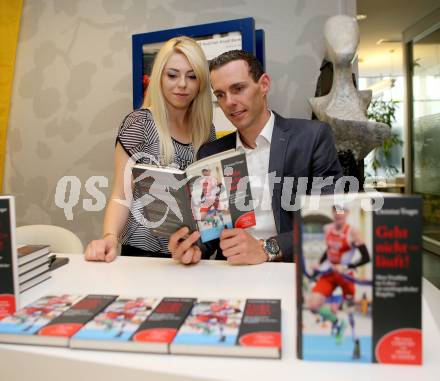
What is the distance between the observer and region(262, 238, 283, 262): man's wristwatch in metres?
1.52

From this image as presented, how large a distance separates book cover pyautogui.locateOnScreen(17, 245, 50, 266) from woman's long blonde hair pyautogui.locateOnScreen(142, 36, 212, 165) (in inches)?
32.3

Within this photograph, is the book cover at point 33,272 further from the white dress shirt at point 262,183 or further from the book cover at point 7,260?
the white dress shirt at point 262,183

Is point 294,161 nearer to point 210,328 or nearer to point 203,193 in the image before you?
point 203,193

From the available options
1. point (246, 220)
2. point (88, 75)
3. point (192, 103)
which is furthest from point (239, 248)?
point (88, 75)

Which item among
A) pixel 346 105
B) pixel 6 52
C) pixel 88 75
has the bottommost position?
pixel 346 105

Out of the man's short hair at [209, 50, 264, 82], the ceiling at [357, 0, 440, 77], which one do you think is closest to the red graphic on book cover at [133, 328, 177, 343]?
the man's short hair at [209, 50, 264, 82]

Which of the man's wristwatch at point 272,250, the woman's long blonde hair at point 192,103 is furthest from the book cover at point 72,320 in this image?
the woman's long blonde hair at point 192,103

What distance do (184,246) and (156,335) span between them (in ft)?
2.13

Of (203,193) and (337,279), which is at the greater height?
(203,193)

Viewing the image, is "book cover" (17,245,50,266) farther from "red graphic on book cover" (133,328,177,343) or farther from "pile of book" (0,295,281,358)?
"red graphic on book cover" (133,328,177,343)

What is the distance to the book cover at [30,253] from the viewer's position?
4.04 ft

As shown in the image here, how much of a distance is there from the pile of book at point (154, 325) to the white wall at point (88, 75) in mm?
2436

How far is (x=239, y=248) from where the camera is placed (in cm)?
144

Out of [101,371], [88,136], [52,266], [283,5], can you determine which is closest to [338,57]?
[283,5]
